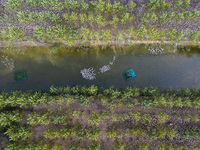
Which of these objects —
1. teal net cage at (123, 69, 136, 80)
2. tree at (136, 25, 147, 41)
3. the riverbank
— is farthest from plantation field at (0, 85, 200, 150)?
tree at (136, 25, 147, 41)

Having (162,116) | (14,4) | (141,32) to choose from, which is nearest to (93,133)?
(162,116)

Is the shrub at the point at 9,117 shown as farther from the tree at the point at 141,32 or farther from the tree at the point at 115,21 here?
the tree at the point at 141,32

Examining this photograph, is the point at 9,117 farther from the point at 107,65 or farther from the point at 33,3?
the point at 33,3

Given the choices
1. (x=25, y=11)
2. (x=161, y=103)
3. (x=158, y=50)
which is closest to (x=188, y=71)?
(x=158, y=50)

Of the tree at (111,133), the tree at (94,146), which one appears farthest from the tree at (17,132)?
the tree at (111,133)

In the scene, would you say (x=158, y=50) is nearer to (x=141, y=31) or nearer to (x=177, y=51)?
(x=177, y=51)

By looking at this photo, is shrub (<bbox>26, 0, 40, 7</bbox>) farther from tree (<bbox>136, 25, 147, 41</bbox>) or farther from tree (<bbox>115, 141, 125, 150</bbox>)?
tree (<bbox>115, 141, 125, 150</bbox>)
